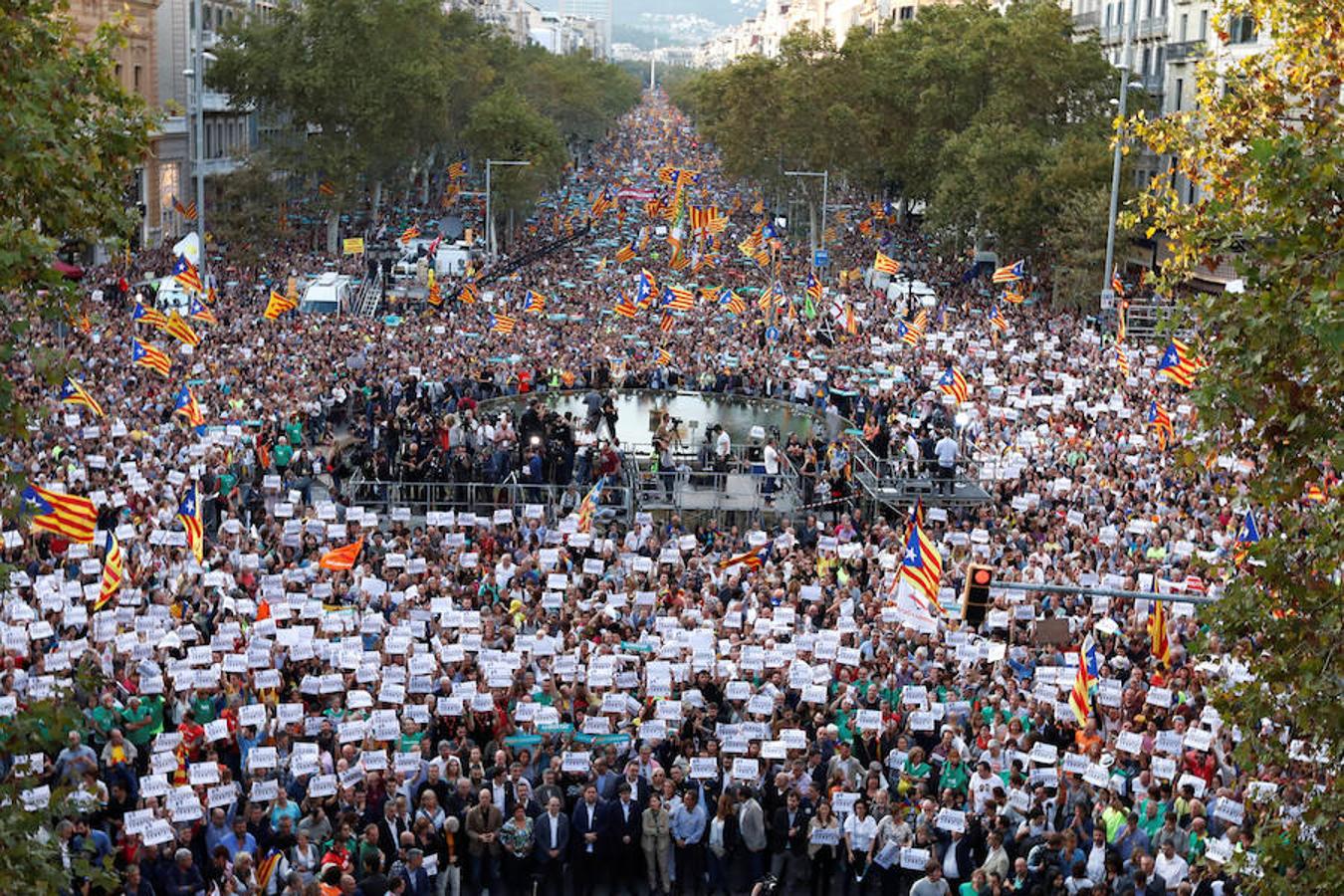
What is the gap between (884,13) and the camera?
5413 inches

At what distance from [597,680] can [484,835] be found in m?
2.85

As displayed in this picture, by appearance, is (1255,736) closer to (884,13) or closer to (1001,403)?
(1001,403)

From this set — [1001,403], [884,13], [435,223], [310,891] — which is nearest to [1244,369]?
[310,891]

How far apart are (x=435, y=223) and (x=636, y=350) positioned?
43515 mm

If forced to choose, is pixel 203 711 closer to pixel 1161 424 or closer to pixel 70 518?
pixel 70 518

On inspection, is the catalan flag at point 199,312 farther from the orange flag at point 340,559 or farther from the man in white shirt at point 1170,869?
the man in white shirt at point 1170,869

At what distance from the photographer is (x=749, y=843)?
1585cm

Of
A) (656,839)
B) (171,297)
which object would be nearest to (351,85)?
(171,297)

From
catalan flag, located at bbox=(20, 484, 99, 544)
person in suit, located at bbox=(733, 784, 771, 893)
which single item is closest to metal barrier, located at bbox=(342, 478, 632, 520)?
catalan flag, located at bbox=(20, 484, 99, 544)

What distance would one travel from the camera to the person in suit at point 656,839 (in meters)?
15.7

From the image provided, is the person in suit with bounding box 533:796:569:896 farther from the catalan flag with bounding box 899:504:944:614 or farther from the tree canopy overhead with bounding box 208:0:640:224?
the tree canopy overhead with bounding box 208:0:640:224

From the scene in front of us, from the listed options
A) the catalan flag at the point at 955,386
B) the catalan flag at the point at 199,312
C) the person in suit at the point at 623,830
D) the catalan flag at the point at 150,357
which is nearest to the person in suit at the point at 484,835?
the person in suit at the point at 623,830

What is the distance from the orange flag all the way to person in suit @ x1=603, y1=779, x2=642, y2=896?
7227mm

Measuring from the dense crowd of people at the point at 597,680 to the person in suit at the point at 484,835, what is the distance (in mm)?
23
